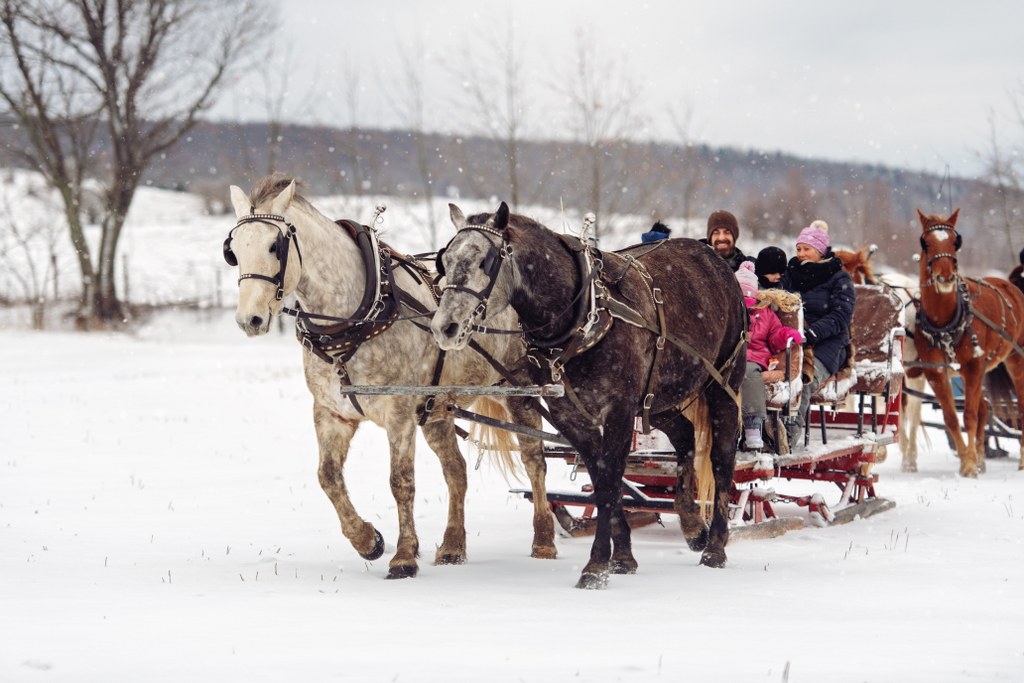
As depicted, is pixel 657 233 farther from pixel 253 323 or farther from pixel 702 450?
pixel 253 323

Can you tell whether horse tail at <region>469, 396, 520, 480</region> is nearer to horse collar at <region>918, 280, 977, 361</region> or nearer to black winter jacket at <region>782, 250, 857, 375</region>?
black winter jacket at <region>782, 250, 857, 375</region>

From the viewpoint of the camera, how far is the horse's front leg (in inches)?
280

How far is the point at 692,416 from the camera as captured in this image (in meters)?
7.61

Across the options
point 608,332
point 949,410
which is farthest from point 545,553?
point 949,410

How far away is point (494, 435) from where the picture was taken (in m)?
7.72

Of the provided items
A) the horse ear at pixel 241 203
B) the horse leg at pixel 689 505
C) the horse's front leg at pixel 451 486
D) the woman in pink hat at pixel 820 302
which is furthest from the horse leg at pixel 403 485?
the woman in pink hat at pixel 820 302

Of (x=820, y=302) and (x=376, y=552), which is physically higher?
(x=820, y=302)

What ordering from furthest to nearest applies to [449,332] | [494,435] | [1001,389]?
1. [1001,389]
2. [494,435]
3. [449,332]

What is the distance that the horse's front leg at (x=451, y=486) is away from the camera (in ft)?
23.3

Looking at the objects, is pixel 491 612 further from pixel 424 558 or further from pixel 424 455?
pixel 424 455

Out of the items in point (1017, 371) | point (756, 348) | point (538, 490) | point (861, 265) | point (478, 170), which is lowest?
point (538, 490)

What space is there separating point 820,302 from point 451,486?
343 centimetres

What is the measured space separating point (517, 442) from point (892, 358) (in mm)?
3514

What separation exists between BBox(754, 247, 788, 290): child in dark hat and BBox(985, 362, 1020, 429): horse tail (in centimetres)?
536
